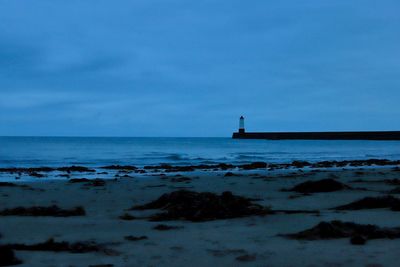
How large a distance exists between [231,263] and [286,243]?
3.87ft

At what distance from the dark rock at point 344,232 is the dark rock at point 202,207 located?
6.39ft

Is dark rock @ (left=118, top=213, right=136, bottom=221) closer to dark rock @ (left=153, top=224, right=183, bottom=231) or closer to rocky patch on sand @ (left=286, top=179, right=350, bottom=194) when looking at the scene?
dark rock @ (left=153, top=224, right=183, bottom=231)

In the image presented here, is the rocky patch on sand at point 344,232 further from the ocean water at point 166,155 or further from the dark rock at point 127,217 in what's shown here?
the ocean water at point 166,155

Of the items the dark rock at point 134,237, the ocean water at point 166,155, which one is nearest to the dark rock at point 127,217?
the dark rock at point 134,237

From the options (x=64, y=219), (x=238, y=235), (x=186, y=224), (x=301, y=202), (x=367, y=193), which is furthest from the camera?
(x=367, y=193)

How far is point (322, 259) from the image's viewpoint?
4879 millimetres

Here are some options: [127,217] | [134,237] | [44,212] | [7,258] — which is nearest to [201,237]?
[134,237]

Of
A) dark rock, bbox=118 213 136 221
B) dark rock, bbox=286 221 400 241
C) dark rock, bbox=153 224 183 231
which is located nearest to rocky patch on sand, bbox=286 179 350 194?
dark rock, bbox=118 213 136 221

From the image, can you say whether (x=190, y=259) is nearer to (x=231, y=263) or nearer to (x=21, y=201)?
(x=231, y=263)

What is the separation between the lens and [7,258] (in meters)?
4.79

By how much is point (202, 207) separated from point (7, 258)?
398 centimetres

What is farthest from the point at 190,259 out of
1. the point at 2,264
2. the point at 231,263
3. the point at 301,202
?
the point at 301,202

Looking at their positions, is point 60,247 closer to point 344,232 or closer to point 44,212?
point 44,212

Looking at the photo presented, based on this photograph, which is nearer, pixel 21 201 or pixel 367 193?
pixel 21 201
